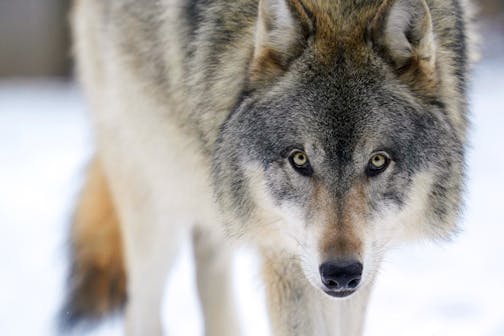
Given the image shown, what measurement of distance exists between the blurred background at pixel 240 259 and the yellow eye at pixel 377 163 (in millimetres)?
604

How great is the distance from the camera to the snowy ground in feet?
17.0

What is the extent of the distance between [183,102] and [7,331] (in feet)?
5.83

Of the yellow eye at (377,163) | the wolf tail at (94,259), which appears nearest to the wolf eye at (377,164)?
the yellow eye at (377,163)

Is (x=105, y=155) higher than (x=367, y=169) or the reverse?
the reverse

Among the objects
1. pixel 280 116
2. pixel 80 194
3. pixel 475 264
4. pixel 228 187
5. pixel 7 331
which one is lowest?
pixel 475 264

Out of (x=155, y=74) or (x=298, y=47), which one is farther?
(x=155, y=74)

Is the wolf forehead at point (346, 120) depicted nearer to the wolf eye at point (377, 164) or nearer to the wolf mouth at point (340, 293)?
the wolf eye at point (377, 164)

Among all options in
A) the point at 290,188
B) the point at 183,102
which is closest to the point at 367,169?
the point at 290,188

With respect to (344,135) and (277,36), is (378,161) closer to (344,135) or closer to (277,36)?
(344,135)

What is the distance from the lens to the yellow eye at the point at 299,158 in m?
3.35

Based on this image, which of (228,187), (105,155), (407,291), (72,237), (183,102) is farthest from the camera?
(407,291)

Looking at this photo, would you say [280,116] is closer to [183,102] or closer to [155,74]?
[183,102]

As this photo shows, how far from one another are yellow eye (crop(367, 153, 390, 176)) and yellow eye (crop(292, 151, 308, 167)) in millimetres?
221

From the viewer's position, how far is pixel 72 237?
5.32m
